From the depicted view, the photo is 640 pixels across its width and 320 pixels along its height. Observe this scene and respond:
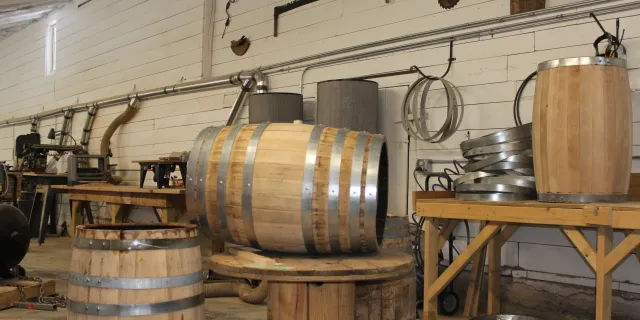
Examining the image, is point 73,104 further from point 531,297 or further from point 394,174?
point 531,297

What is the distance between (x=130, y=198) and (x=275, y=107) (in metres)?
1.95

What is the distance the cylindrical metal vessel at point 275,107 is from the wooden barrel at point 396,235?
2.34m

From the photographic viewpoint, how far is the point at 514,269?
4.10 meters

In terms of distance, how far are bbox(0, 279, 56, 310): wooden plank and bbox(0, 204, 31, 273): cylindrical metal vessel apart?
0.14 meters

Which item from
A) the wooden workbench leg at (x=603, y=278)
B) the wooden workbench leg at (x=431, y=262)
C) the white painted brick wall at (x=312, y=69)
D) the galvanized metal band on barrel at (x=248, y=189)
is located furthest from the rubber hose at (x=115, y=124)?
the wooden workbench leg at (x=603, y=278)

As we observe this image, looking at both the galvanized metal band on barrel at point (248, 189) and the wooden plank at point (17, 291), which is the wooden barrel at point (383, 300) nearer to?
the galvanized metal band on barrel at point (248, 189)

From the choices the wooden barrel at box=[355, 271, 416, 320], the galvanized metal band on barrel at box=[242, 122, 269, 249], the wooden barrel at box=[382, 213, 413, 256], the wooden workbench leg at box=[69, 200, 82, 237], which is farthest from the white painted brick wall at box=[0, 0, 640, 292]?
the galvanized metal band on barrel at box=[242, 122, 269, 249]

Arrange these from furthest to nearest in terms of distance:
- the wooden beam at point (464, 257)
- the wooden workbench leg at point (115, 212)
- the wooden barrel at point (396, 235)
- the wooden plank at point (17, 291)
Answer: the wooden workbench leg at point (115, 212)
the wooden plank at point (17, 291)
the wooden beam at point (464, 257)
the wooden barrel at point (396, 235)

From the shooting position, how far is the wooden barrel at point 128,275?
2.03 m

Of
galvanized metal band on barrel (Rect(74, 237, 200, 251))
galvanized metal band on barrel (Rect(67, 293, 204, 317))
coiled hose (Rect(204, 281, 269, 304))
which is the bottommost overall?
coiled hose (Rect(204, 281, 269, 304))

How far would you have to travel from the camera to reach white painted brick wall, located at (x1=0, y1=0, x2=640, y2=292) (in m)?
3.95

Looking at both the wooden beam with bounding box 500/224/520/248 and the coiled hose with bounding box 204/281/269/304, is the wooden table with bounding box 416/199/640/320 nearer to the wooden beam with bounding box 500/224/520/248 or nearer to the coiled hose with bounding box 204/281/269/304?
the wooden beam with bounding box 500/224/520/248

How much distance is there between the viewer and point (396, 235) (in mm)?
2859

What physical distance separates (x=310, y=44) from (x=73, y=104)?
18.5 feet
